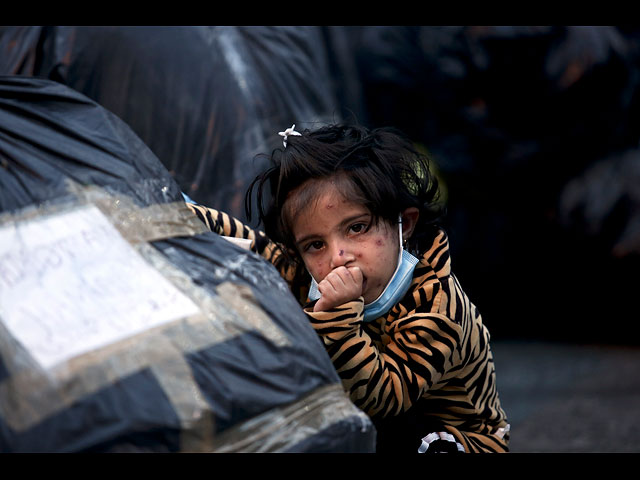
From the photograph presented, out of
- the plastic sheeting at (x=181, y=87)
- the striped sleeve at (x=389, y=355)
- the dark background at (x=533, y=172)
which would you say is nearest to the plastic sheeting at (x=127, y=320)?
the striped sleeve at (x=389, y=355)

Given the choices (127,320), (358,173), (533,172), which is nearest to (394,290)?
(358,173)

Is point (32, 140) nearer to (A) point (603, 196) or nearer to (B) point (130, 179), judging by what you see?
(B) point (130, 179)

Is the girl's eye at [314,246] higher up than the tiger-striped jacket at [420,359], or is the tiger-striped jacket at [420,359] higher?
the girl's eye at [314,246]

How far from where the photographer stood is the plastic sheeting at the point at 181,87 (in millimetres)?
2322

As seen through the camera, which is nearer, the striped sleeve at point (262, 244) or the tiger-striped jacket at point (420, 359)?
the tiger-striped jacket at point (420, 359)

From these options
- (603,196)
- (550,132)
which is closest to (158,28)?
(550,132)

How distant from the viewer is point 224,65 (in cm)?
247

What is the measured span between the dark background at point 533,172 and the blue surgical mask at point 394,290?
51.9 inches

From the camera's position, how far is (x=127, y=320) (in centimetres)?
102

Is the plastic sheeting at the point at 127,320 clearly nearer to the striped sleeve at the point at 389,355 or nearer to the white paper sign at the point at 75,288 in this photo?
the white paper sign at the point at 75,288

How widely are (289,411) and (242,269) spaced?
0.25 metres

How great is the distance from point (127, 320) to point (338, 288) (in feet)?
1.56

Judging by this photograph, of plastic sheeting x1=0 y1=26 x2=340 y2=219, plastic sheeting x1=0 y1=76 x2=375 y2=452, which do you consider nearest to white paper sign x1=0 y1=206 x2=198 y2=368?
plastic sheeting x1=0 y1=76 x2=375 y2=452

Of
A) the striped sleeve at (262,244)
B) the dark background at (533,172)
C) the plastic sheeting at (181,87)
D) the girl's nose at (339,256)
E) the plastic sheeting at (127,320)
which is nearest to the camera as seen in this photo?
the plastic sheeting at (127,320)
